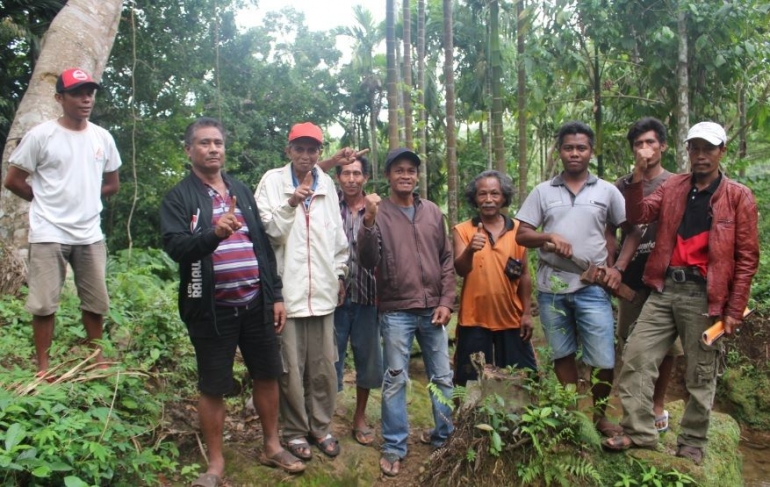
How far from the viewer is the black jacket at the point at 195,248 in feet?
10.2

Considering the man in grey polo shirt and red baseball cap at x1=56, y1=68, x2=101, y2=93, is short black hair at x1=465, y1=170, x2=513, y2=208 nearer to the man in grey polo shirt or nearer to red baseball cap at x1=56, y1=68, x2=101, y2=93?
the man in grey polo shirt

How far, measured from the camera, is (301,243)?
3785mm

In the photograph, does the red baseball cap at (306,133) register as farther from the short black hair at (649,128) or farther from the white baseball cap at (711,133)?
the white baseball cap at (711,133)

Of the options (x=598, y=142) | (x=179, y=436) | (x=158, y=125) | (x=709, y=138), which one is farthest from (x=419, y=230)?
(x=158, y=125)

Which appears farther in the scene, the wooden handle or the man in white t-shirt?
the man in white t-shirt

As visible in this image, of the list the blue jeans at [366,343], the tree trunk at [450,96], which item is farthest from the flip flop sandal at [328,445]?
the tree trunk at [450,96]

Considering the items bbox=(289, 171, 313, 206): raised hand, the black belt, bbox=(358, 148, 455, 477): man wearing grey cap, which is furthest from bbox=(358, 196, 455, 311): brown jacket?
the black belt

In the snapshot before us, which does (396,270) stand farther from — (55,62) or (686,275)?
(55,62)

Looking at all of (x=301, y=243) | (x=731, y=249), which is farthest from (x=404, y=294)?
(x=731, y=249)

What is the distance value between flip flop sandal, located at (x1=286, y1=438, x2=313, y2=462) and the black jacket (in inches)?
35.3

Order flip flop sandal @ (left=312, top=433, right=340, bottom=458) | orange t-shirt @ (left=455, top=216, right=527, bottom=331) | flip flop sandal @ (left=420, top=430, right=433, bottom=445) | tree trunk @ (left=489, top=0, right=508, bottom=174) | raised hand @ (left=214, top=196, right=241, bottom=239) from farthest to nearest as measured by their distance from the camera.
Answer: tree trunk @ (left=489, top=0, right=508, bottom=174) < flip flop sandal @ (left=420, top=430, right=433, bottom=445) < orange t-shirt @ (left=455, top=216, right=527, bottom=331) < flip flop sandal @ (left=312, top=433, right=340, bottom=458) < raised hand @ (left=214, top=196, right=241, bottom=239)

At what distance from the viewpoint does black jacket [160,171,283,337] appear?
3096mm

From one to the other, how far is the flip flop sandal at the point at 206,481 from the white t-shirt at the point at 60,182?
1.66 m

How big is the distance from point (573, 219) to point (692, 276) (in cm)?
77
